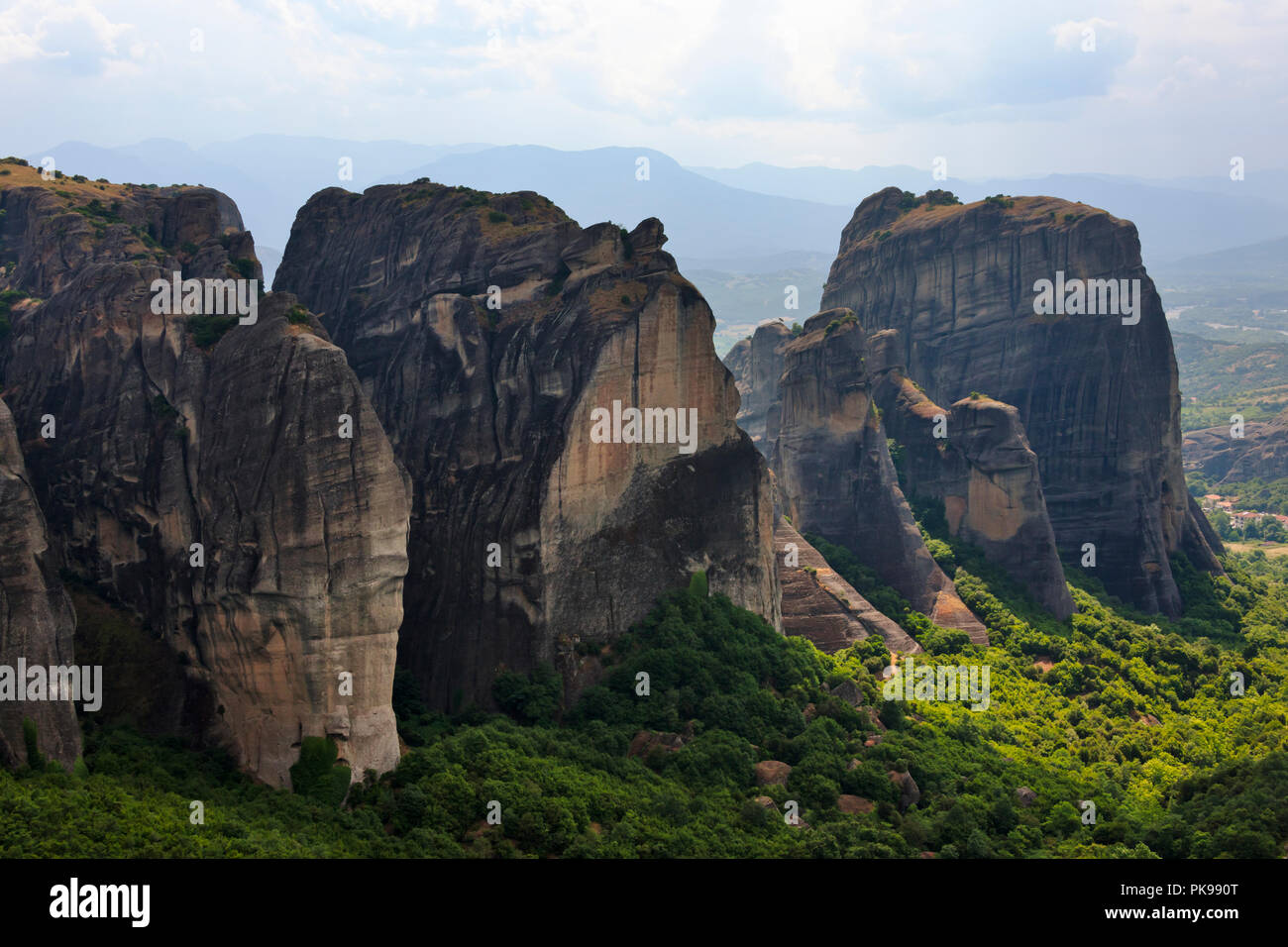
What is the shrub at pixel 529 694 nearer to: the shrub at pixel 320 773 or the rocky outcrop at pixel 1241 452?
the shrub at pixel 320 773

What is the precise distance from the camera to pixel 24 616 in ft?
109

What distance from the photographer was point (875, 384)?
259 feet

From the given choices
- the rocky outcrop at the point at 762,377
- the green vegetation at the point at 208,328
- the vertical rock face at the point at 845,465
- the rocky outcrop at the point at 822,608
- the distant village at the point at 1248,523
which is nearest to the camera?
the green vegetation at the point at 208,328

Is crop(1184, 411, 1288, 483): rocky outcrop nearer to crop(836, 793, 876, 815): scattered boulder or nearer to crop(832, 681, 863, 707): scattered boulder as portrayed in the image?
crop(832, 681, 863, 707): scattered boulder

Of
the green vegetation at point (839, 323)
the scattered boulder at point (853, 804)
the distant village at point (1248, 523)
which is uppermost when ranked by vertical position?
the green vegetation at point (839, 323)

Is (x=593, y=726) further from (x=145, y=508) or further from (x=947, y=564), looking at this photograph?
(x=947, y=564)

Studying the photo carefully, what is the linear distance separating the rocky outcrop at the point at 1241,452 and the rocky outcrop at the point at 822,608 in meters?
90.9

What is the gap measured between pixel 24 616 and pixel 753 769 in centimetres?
2333

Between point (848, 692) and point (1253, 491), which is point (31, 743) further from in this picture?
point (1253, 491)


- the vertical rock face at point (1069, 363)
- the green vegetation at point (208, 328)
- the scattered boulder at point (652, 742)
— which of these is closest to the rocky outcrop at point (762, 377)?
the vertical rock face at point (1069, 363)

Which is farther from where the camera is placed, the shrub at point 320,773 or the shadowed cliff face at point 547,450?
the shadowed cliff face at point 547,450

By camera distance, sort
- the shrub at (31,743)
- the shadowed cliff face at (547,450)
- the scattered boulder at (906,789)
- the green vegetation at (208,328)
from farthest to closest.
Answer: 1. the shadowed cliff face at (547,450)
2. the scattered boulder at (906,789)
3. the green vegetation at (208,328)
4. the shrub at (31,743)

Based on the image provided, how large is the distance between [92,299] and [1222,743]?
48244mm

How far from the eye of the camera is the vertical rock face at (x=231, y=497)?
36.2 metres
